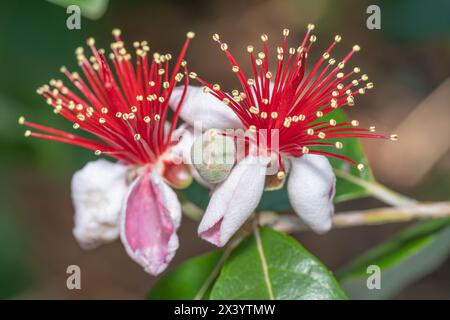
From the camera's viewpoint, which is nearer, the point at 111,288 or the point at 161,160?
the point at 161,160

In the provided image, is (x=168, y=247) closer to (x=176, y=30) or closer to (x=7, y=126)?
(x=7, y=126)

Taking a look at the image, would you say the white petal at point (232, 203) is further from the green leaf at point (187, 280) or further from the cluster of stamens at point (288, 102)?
the green leaf at point (187, 280)

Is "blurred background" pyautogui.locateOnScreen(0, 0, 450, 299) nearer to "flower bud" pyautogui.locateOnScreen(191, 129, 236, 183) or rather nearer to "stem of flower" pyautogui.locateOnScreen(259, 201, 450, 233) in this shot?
"stem of flower" pyautogui.locateOnScreen(259, 201, 450, 233)

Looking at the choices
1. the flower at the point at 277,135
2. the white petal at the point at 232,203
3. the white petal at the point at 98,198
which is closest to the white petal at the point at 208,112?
the flower at the point at 277,135

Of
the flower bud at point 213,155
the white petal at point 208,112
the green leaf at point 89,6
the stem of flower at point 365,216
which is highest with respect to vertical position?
the green leaf at point 89,6

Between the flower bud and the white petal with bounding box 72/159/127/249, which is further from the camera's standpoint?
the white petal with bounding box 72/159/127/249

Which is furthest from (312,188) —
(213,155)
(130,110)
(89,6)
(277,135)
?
(89,6)

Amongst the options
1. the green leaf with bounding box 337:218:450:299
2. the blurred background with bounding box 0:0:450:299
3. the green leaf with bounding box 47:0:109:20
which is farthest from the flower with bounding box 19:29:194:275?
the blurred background with bounding box 0:0:450:299

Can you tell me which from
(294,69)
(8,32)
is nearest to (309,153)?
(294,69)
